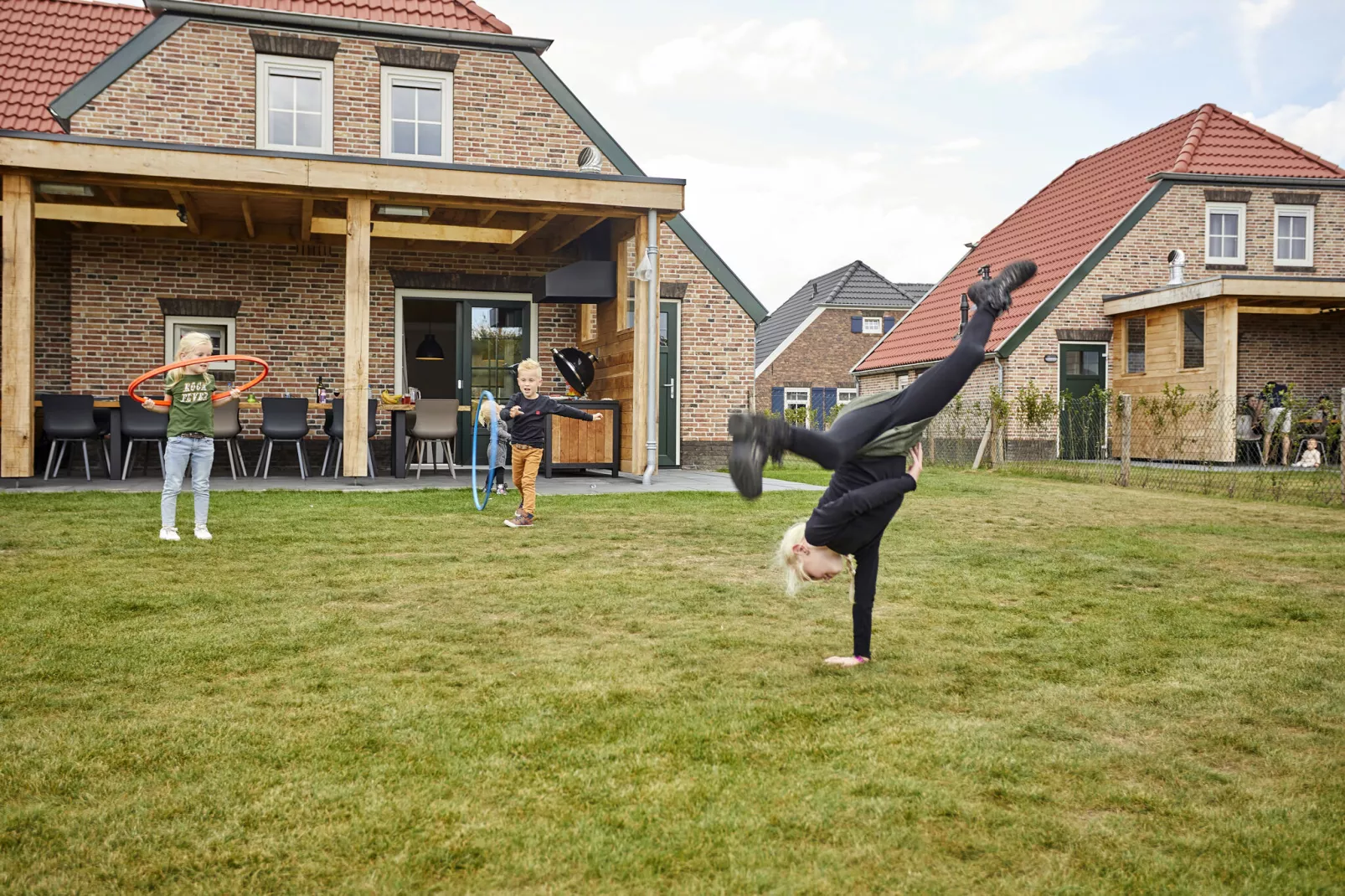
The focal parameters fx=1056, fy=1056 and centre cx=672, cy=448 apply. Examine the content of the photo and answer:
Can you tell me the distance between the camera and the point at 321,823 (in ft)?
8.47

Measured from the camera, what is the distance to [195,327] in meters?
15.1

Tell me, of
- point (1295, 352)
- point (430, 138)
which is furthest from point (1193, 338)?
point (430, 138)

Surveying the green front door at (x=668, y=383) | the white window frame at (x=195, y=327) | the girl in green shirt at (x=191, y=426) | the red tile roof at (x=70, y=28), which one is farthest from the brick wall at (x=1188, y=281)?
the girl in green shirt at (x=191, y=426)

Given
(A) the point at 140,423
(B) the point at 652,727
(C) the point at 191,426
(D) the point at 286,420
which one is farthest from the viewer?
(D) the point at 286,420

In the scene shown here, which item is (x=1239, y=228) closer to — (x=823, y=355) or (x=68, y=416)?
(x=823, y=355)

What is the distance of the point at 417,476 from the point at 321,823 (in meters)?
11.1

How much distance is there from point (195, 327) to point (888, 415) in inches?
531

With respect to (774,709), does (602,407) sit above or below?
above

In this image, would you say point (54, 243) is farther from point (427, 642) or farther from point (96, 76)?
point (427, 642)

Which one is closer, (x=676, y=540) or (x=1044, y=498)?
(x=676, y=540)

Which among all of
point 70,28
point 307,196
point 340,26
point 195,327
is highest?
point 70,28

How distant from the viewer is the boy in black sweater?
8703 mm

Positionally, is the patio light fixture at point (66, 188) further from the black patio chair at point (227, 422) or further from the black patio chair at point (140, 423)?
the black patio chair at point (227, 422)

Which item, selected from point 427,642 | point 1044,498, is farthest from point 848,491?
point 1044,498
